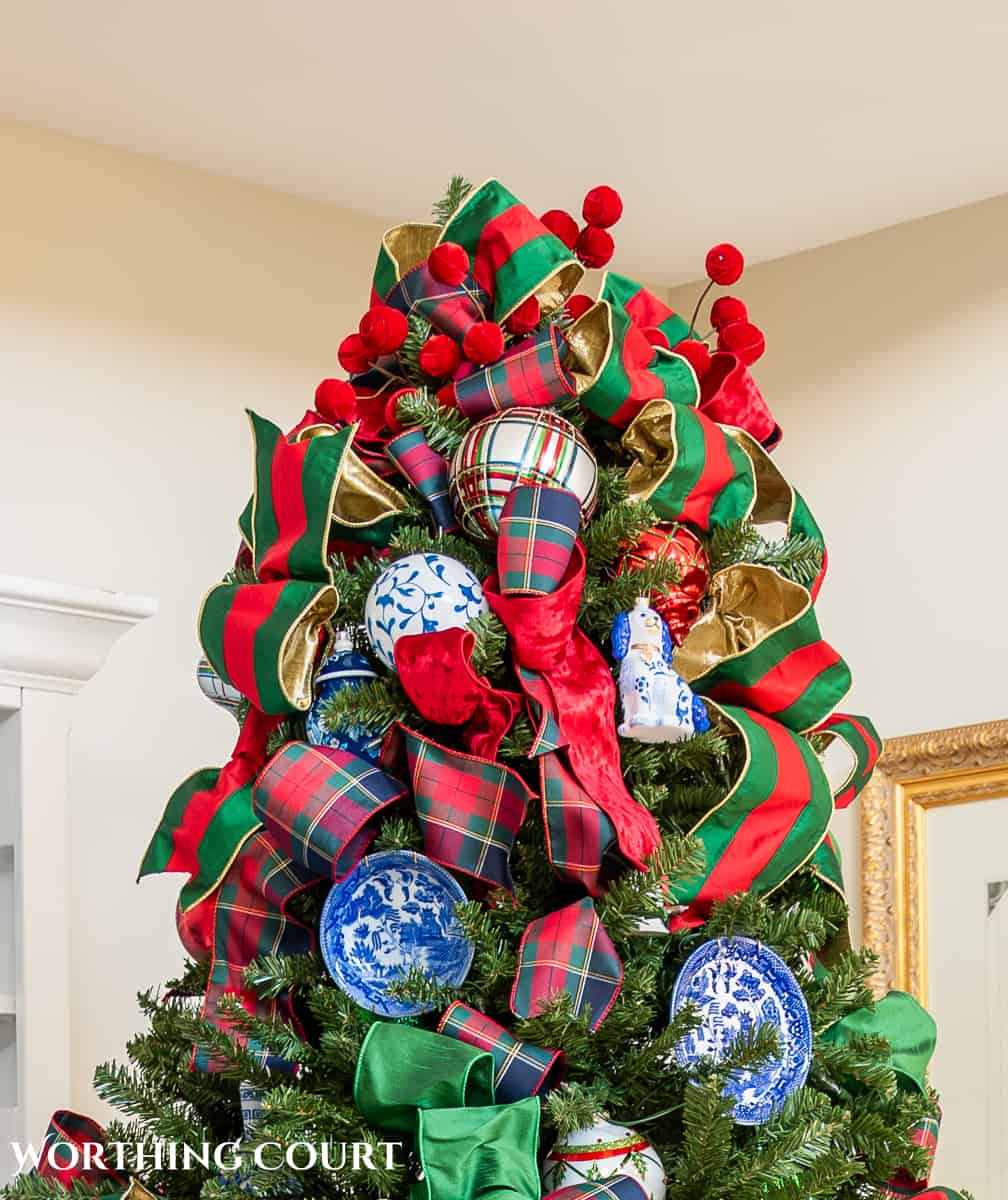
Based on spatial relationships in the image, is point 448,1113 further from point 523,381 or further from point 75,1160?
point 523,381

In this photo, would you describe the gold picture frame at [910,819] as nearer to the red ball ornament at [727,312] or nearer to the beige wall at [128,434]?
the beige wall at [128,434]

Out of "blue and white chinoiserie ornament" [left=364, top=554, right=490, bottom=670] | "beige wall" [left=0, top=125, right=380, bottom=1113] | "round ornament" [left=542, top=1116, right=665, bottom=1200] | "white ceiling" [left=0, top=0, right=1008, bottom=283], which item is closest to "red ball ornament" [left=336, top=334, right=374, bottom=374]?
"blue and white chinoiserie ornament" [left=364, top=554, right=490, bottom=670]

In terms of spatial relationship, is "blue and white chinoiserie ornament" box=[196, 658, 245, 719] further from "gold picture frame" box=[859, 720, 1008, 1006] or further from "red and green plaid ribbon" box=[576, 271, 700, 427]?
"gold picture frame" box=[859, 720, 1008, 1006]

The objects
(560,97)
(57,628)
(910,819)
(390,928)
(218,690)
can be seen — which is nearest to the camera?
(390,928)

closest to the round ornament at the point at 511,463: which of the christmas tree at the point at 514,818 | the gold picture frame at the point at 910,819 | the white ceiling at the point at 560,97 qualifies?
the christmas tree at the point at 514,818

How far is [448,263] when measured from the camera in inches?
42.2

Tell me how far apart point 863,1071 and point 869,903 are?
48.5 inches

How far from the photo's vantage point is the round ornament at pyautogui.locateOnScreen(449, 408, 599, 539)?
0.99 m

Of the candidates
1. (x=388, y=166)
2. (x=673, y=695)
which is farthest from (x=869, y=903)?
(x=673, y=695)

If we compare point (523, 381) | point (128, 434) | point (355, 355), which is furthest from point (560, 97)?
point (523, 381)

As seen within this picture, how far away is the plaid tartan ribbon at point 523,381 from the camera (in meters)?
1.04

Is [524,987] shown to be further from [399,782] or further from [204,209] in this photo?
[204,209]

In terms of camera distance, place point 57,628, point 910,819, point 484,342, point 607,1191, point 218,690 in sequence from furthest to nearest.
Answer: point 910,819 → point 57,628 → point 218,690 → point 484,342 → point 607,1191

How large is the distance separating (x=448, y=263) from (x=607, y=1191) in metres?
0.58
